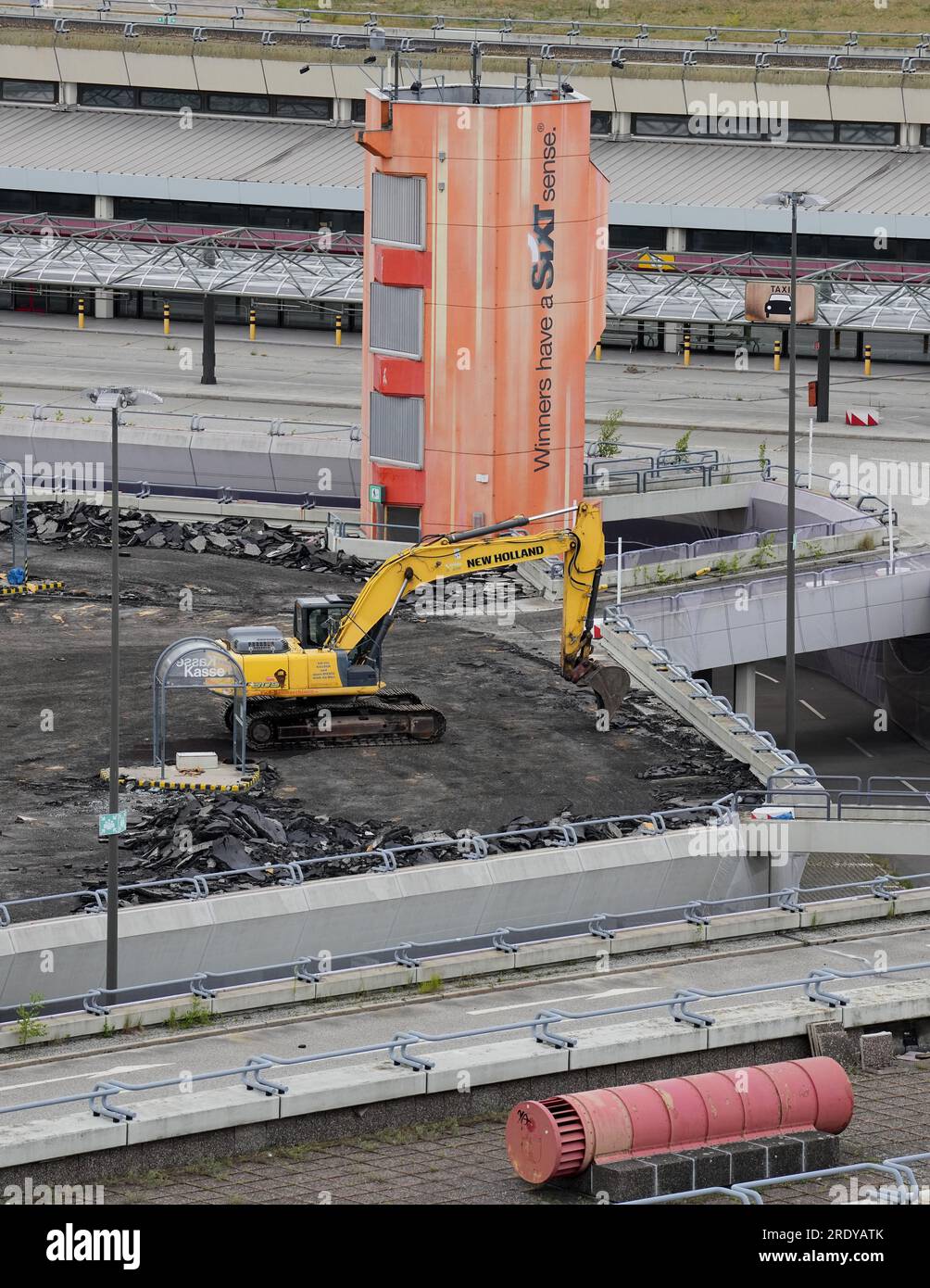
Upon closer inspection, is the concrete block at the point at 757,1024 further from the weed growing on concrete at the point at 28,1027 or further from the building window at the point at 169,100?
the building window at the point at 169,100

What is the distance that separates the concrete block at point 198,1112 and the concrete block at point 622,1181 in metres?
4.06

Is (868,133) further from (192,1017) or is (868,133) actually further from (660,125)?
(192,1017)

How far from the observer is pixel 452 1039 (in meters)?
32.4

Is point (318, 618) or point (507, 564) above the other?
point (507, 564)

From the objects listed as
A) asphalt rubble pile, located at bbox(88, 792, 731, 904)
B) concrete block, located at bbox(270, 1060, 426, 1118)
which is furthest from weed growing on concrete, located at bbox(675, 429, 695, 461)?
concrete block, located at bbox(270, 1060, 426, 1118)

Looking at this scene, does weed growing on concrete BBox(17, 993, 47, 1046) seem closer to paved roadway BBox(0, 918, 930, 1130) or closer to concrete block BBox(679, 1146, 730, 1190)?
paved roadway BBox(0, 918, 930, 1130)

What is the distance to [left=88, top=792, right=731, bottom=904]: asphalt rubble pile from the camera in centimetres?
3966

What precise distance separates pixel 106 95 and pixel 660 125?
23.6m

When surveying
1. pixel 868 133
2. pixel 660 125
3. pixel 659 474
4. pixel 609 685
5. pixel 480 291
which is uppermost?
pixel 660 125

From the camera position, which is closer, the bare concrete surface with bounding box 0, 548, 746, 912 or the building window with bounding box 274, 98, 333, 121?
the bare concrete surface with bounding box 0, 548, 746, 912

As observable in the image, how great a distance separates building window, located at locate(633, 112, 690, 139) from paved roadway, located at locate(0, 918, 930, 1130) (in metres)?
64.1

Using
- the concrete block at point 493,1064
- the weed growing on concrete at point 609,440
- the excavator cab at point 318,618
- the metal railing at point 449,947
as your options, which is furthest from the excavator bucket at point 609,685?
the weed growing on concrete at point 609,440

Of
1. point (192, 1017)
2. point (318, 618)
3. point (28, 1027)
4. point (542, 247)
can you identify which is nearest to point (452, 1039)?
point (192, 1017)
